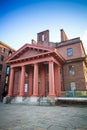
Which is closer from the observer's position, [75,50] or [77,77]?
[77,77]

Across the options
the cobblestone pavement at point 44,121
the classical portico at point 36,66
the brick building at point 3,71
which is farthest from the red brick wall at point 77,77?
the brick building at point 3,71

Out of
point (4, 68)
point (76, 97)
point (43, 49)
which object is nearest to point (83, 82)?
point (76, 97)

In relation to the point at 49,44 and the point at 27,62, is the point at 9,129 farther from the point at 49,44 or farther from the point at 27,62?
the point at 49,44

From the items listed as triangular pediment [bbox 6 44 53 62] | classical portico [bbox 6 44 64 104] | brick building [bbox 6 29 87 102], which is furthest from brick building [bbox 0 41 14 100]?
triangular pediment [bbox 6 44 53 62]

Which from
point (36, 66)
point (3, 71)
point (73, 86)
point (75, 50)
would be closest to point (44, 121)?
point (36, 66)

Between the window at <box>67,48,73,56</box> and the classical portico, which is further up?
the window at <box>67,48,73,56</box>

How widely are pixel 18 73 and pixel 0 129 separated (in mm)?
20382

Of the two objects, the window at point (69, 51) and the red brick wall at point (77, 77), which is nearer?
the red brick wall at point (77, 77)

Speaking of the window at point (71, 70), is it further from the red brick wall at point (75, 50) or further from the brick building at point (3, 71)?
the brick building at point (3, 71)

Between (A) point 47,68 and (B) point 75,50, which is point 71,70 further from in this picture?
(A) point 47,68

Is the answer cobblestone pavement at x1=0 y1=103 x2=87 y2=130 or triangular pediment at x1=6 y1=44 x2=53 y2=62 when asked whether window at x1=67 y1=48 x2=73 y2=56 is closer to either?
triangular pediment at x1=6 y1=44 x2=53 y2=62

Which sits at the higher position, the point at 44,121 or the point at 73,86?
the point at 73,86

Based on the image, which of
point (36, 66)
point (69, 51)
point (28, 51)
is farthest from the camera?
point (69, 51)

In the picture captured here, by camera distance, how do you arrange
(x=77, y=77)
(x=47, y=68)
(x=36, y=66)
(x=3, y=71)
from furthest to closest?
1. (x=3, y=71)
2. (x=47, y=68)
3. (x=77, y=77)
4. (x=36, y=66)
